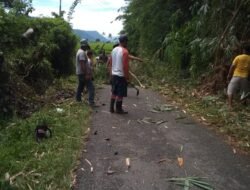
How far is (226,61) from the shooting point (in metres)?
14.7

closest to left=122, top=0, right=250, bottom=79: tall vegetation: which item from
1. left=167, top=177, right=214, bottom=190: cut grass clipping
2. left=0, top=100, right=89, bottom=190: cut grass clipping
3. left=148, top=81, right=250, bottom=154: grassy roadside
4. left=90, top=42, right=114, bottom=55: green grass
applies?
left=148, top=81, right=250, bottom=154: grassy roadside

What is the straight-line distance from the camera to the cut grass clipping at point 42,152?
617 cm

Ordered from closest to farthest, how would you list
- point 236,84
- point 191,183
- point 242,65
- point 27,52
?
point 191,183 < point 242,65 < point 236,84 < point 27,52

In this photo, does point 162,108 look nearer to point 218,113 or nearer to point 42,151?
point 218,113

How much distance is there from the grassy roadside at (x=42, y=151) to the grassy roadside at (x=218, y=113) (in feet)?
9.31

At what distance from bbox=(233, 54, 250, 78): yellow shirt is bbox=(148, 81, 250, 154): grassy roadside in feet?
2.83

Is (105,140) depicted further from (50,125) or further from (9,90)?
(9,90)

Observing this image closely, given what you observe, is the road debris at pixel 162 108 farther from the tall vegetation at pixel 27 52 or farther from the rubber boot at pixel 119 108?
the tall vegetation at pixel 27 52

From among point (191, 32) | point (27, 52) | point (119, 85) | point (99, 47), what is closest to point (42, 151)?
point (119, 85)

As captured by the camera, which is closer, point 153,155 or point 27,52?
point 153,155

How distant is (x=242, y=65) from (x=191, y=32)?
7.51m

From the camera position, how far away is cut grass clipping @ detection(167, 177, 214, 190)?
6172 mm

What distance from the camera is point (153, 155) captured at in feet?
25.1

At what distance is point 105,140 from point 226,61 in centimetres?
732
